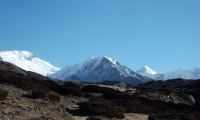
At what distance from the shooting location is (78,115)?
86.1ft

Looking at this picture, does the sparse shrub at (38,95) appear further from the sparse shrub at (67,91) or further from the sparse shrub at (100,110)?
the sparse shrub at (67,91)

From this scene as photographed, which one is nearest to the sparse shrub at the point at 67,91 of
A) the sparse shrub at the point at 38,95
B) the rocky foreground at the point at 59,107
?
the rocky foreground at the point at 59,107

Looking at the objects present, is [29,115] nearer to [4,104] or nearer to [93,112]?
[4,104]

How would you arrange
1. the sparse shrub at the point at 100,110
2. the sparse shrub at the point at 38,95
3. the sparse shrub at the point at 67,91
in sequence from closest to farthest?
the sparse shrub at the point at 100,110
the sparse shrub at the point at 38,95
the sparse shrub at the point at 67,91

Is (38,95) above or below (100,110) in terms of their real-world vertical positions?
above

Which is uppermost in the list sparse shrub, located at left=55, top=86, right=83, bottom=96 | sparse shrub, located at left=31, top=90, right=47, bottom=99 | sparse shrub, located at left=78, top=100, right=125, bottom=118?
sparse shrub, located at left=55, top=86, right=83, bottom=96

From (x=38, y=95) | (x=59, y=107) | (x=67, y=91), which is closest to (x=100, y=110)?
(x=59, y=107)

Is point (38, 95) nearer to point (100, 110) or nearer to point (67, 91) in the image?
point (100, 110)

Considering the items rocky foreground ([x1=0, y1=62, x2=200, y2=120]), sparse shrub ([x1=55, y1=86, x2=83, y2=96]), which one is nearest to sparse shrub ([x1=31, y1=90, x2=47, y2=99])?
rocky foreground ([x1=0, y1=62, x2=200, y2=120])

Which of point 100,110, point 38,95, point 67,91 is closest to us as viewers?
point 100,110

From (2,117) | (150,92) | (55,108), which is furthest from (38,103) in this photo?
(150,92)

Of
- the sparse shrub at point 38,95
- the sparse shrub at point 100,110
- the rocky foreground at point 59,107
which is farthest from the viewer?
the sparse shrub at point 38,95

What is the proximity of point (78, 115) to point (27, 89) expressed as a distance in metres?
5.73

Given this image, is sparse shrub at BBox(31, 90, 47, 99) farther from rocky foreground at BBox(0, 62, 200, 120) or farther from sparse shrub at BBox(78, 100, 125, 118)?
sparse shrub at BBox(78, 100, 125, 118)
